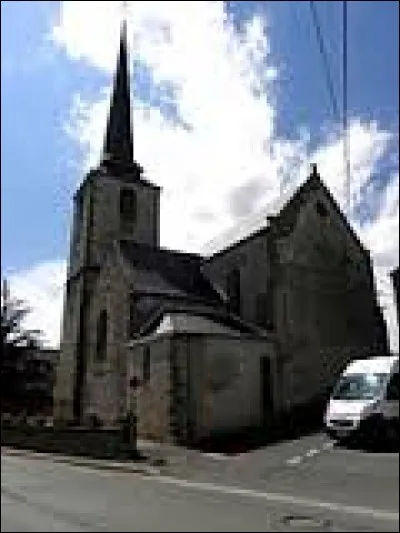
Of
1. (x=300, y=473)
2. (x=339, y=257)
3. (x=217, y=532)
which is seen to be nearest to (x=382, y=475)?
(x=300, y=473)

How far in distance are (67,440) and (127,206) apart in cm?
1871

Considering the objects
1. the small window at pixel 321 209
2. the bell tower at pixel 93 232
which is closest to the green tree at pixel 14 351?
the bell tower at pixel 93 232

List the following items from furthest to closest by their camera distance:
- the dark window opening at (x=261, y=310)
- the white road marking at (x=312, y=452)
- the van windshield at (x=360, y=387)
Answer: the dark window opening at (x=261, y=310) < the van windshield at (x=360, y=387) < the white road marking at (x=312, y=452)

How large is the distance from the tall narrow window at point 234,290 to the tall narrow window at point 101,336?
5.71 metres

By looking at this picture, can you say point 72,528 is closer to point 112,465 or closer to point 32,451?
point 112,465

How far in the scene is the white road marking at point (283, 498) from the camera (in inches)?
464

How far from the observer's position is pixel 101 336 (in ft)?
111

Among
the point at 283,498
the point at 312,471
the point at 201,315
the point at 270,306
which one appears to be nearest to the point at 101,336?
the point at 201,315

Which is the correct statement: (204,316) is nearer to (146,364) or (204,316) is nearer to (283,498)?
(146,364)

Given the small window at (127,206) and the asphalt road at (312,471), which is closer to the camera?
the asphalt road at (312,471)

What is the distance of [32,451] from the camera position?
22.8 meters

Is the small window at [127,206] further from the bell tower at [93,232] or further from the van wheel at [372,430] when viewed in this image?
the van wheel at [372,430]

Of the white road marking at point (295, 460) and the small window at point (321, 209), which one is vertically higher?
the small window at point (321, 209)

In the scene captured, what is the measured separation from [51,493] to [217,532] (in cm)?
437
